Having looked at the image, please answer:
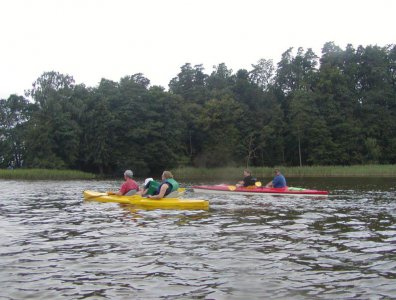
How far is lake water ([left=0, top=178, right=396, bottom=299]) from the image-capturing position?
5590 mm

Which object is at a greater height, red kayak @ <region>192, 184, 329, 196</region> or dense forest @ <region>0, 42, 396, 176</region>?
dense forest @ <region>0, 42, 396, 176</region>

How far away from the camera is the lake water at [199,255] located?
18.3 feet

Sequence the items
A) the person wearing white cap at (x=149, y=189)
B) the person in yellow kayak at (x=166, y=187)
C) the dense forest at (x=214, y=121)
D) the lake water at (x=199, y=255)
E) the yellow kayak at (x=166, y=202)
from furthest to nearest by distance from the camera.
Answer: the dense forest at (x=214, y=121) → the person wearing white cap at (x=149, y=189) → the person in yellow kayak at (x=166, y=187) → the yellow kayak at (x=166, y=202) → the lake water at (x=199, y=255)

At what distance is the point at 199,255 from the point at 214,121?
49217 mm

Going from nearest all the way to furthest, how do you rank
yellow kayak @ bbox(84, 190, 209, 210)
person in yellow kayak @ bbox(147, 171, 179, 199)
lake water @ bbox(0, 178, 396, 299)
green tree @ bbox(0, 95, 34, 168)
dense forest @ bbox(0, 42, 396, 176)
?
lake water @ bbox(0, 178, 396, 299), yellow kayak @ bbox(84, 190, 209, 210), person in yellow kayak @ bbox(147, 171, 179, 199), dense forest @ bbox(0, 42, 396, 176), green tree @ bbox(0, 95, 34, 168)

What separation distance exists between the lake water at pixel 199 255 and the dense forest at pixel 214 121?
131 feet

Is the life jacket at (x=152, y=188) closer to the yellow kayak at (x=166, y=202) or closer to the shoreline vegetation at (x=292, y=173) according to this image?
the yellow kayak at (x=166, y=202)

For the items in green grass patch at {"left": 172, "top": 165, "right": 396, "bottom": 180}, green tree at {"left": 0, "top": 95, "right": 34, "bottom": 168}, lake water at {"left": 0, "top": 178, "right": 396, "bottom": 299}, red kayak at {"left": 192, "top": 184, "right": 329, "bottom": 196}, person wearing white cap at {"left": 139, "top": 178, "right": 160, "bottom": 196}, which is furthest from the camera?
green tree at {"left": 0, "top": 95, "right": 34, "bottom": 168}

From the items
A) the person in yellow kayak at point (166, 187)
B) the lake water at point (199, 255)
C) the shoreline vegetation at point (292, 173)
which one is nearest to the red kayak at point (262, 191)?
the lake water at point (199, 255)

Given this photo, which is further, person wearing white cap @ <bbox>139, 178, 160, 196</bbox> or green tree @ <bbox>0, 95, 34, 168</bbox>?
green tree @ <bbox>0, 95, 34, 168</bbox>

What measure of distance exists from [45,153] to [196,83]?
26.1m

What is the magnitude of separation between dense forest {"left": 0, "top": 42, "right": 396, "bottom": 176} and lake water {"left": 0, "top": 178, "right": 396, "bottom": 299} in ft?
131

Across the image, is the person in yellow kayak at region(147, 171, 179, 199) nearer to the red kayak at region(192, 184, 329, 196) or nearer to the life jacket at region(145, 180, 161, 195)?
the life jacket at region(145, 180, 161, 195)

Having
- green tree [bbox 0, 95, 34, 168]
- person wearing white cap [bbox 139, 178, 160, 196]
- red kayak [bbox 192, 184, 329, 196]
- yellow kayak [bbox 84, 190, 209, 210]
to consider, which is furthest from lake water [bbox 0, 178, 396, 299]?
green tree [bbox 0, 95, 34, 168]
